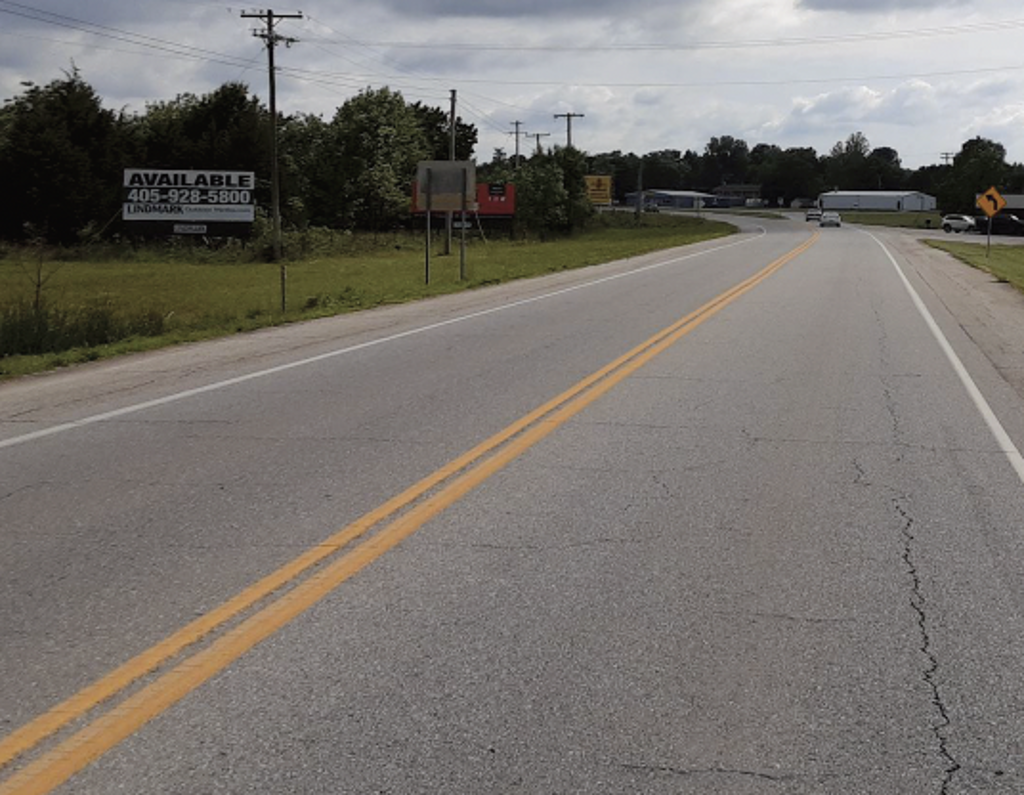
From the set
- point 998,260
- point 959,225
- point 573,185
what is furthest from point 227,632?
point 573,185

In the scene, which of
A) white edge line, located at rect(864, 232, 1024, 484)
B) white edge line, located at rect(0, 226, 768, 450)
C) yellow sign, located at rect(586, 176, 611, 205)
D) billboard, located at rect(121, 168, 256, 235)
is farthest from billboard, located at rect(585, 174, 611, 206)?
white edge line, located at rect(864, 232, 1024, 484)

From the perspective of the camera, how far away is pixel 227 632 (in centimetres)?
509

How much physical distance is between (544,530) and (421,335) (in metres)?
11.2

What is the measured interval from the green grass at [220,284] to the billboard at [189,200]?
5.75ft

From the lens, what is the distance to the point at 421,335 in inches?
703

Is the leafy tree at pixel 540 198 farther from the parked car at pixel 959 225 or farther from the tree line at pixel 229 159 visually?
the parked car at pixel 959 225

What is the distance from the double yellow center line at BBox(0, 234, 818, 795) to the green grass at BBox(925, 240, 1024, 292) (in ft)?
82.7

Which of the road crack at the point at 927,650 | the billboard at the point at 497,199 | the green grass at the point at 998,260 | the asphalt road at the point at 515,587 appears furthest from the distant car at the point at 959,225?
the road crack at the point at 927,650

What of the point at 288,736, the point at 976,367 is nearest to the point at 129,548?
the point at 288,736

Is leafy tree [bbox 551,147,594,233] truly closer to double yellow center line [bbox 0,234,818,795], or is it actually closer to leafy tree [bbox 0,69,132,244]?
leafy tree [bbox 0,69,132,244]

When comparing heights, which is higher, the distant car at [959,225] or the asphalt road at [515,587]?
the asphalt road at [515,587]

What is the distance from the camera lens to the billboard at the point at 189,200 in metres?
55.6

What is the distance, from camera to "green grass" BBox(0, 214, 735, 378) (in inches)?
795

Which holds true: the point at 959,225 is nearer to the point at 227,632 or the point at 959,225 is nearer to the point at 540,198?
the point at 540,198
